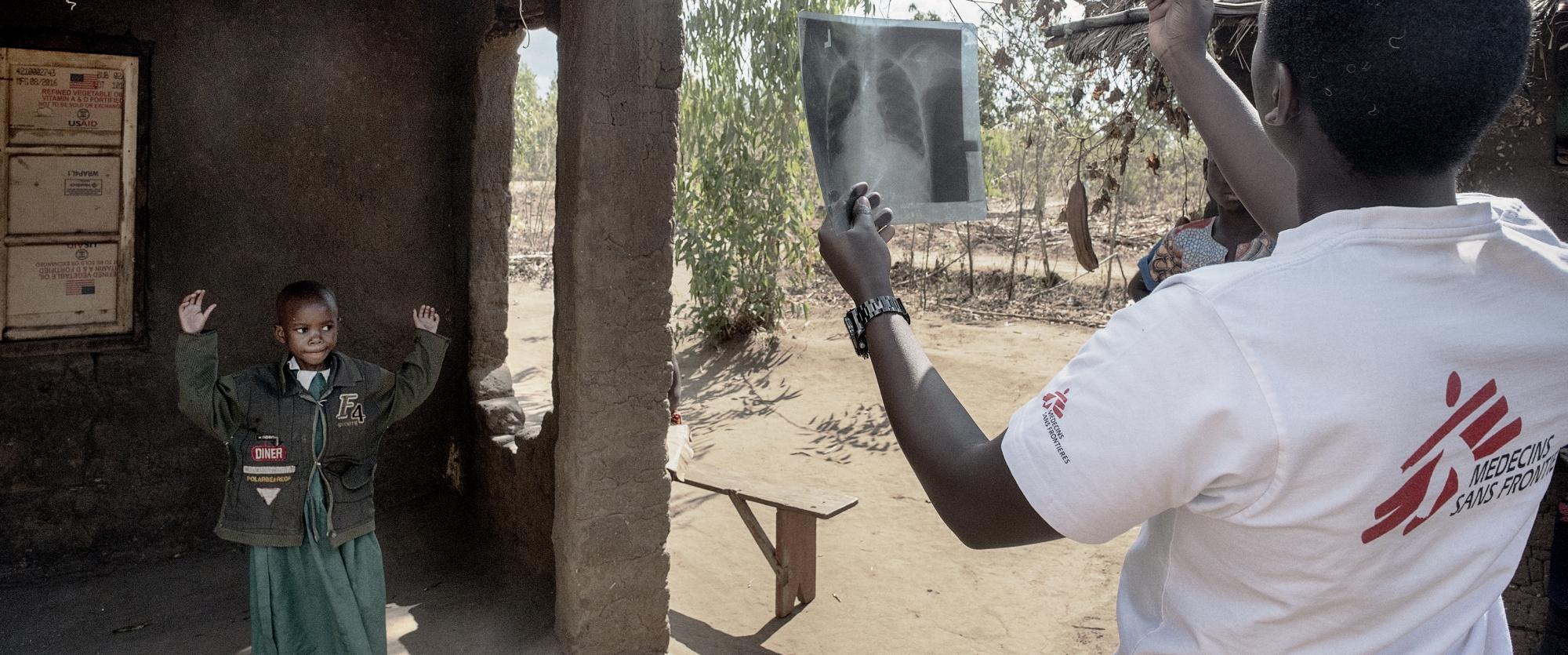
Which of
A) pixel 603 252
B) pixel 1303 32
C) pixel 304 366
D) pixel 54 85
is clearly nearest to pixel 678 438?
pixel 603 252

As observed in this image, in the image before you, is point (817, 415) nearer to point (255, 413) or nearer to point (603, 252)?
point (603, 252)

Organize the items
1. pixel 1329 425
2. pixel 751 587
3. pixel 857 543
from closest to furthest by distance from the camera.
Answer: pixel 1329 425, pixel 751 587, pixel 857 543

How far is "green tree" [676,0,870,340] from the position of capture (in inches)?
309

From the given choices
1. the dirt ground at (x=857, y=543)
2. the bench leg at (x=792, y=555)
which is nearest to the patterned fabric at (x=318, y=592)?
the dirt ground at (x=857, y=543)

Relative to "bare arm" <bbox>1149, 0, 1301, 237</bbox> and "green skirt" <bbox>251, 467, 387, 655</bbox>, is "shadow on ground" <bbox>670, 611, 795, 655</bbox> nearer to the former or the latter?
"green skirt" <bbox>251, 467, 387, 655</bbox>

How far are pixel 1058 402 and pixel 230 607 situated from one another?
163 inches

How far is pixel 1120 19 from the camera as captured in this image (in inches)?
109

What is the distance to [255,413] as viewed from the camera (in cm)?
319

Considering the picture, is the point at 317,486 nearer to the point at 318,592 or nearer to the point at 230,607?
the point at 318,592

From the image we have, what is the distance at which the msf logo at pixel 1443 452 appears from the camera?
0.93 m

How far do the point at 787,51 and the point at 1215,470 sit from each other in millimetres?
7204

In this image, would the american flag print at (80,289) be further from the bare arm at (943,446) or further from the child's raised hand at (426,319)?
the bare arm at (943,446)

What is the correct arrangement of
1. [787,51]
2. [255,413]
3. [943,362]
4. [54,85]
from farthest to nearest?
[943,362] < [787,51] < [54,85] < [255,413]

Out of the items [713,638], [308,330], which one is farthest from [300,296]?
[713,638]
